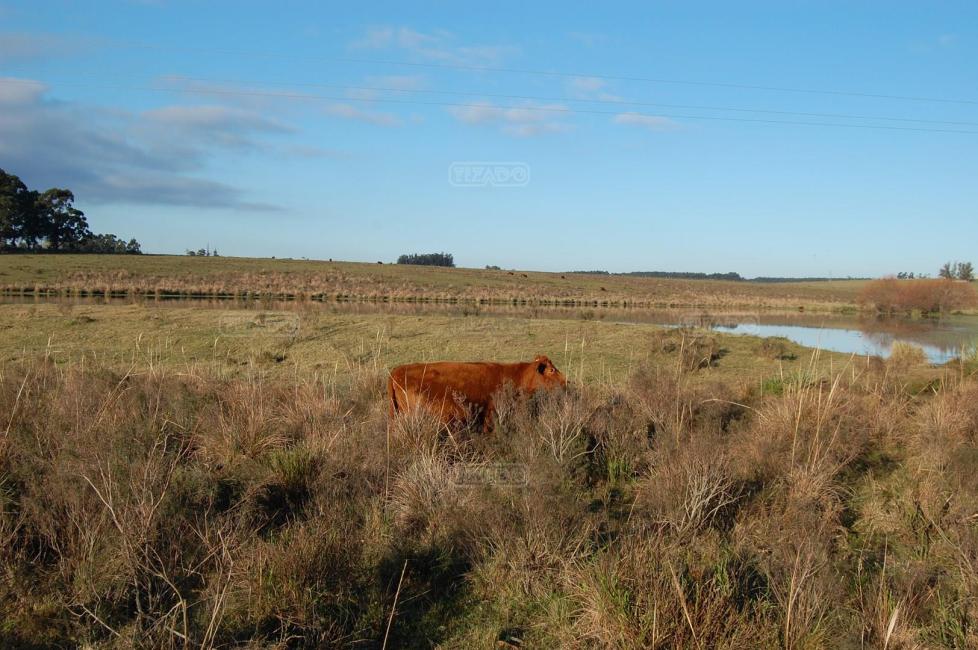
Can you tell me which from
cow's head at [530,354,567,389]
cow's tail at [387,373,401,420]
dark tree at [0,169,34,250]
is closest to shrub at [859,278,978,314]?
cow's head at [530,354,567,389]

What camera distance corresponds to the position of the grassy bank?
10.9 ft

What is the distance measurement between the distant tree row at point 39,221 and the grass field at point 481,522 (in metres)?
70.1

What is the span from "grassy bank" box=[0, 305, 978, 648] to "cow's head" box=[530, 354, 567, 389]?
1.30 feet

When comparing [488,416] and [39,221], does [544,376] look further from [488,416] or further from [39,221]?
[39,221]

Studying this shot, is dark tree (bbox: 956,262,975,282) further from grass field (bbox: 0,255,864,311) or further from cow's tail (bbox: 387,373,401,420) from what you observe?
cow's tail (bbox: 387,373,401,420)

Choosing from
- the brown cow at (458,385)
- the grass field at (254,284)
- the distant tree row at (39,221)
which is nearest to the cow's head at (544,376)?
the brown cow at (458,385)

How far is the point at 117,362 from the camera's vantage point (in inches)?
459

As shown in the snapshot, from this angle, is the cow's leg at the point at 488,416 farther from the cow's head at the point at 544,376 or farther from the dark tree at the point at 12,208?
the dark tree at the point at 12,208

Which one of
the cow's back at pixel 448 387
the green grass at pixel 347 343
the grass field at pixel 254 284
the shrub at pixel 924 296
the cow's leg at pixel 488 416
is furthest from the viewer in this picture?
the shrub at pixel 924 296

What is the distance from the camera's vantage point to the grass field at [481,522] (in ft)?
10.9

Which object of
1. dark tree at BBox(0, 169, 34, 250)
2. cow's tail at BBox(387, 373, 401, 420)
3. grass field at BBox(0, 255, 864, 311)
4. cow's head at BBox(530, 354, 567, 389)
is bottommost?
cow's tail at BBox(387, 373, 401, 420)

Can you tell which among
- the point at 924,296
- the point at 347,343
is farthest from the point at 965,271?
the point at 347,343

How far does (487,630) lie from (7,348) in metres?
13.2

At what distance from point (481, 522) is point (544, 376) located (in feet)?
10.4
